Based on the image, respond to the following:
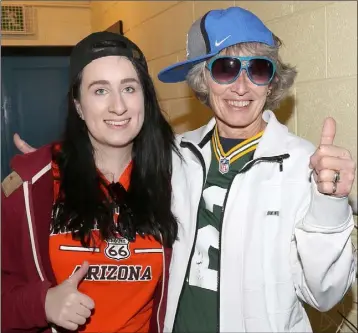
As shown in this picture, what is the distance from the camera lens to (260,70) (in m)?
1.34

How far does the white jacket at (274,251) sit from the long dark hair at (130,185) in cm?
19

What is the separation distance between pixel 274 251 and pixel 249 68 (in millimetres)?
517

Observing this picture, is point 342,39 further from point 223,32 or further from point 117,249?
point 117,249

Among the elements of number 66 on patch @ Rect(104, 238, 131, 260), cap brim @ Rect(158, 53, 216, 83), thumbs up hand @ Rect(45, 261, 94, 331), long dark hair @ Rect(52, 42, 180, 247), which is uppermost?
cap brim @ Rect(158, 53, 216, 83)

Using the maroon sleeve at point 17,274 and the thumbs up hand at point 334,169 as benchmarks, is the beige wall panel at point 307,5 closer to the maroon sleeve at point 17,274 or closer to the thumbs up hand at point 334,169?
the thumbs up hand at point 334,169

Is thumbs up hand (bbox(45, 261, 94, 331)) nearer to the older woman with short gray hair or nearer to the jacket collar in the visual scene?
the older woman with short gray hair

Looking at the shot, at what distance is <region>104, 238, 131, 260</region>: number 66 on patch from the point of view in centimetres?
141

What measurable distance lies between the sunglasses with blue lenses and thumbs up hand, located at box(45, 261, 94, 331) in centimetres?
69

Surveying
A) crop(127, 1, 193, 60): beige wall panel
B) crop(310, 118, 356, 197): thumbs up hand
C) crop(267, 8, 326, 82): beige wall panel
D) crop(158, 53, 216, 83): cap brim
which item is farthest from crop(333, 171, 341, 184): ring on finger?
crop(127, 1, 193, 60): beige wall panel

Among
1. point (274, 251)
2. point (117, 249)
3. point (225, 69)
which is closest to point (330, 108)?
point (225, 69)

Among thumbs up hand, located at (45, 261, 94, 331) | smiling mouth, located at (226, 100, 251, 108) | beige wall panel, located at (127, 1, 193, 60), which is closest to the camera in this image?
thumbs up hand, located at (45, 261, 94, 331)

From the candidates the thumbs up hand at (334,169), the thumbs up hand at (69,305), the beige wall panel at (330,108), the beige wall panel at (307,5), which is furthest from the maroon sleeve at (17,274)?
the beige wall panel at (307,5)

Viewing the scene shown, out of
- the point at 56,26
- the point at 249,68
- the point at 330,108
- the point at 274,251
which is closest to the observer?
the point at 274,251

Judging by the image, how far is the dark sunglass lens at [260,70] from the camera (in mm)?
1332
